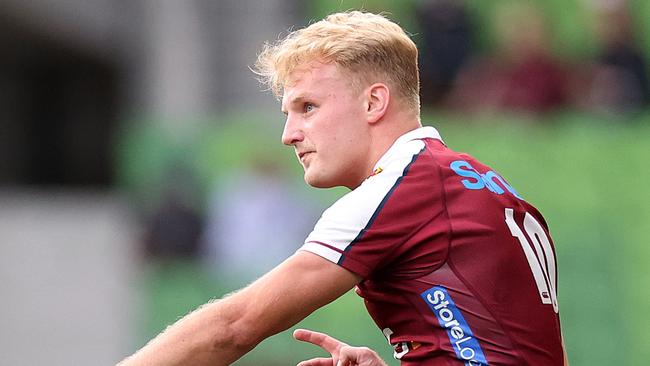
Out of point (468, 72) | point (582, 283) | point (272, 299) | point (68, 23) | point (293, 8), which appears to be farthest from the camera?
point (68, 23)

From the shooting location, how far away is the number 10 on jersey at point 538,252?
4250 millimetres

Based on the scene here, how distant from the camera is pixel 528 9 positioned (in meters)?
12.9

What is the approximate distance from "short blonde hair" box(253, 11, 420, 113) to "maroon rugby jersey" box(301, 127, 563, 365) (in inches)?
13.3

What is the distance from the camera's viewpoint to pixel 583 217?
1129 cm

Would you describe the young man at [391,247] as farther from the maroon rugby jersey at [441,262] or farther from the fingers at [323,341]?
the fingers at [323,341]

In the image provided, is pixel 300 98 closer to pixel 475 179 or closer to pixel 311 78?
pixel 311 78

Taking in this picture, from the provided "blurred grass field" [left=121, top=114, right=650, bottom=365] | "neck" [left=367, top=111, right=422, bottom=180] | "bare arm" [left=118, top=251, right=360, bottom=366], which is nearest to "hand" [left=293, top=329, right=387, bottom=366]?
"bare arm" [left=118, top=251, right=360, bottom=366]

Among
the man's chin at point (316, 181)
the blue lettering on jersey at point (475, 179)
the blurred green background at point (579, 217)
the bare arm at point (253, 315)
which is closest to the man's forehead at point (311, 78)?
the man's chin at point (316, 181)

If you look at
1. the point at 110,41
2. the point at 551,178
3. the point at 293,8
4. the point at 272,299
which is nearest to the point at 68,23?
the point at 110,41

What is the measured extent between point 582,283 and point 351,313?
76.9 inches

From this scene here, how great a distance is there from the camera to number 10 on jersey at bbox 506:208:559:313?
4.25m

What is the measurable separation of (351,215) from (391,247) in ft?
0.51


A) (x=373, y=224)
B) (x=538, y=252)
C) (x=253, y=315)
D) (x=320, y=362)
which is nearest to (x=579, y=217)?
(x=320, y=362)

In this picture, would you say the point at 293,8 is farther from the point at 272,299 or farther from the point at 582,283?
the point at 272,299
